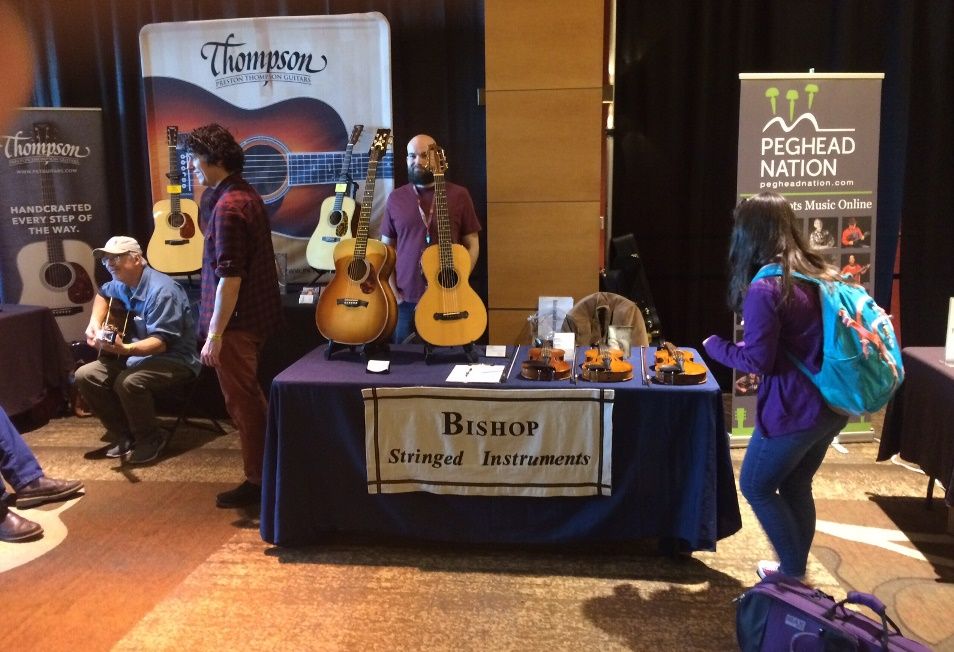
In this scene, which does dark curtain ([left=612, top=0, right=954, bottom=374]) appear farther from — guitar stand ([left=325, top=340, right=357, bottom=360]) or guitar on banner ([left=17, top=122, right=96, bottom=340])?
guitar on banner ([left=17, top=122, right=96, bottom=340])

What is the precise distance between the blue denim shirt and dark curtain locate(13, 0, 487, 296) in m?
1.41

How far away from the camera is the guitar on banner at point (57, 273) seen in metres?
4.68

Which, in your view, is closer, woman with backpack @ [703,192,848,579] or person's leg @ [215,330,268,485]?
woman with backpack @ [703,192,848,579]

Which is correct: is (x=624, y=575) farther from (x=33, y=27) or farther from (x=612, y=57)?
(x=33, y=27)

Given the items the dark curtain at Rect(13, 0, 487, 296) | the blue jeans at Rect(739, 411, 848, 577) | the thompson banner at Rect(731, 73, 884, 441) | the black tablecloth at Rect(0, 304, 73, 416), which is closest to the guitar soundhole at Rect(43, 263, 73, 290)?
the black tablecloth at Rect(0, 304, 73, 416)

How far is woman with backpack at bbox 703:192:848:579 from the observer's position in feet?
6.82

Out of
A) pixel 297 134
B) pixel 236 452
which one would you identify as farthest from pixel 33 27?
pixel 236 452

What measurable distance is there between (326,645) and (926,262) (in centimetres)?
406

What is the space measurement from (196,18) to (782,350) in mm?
4229

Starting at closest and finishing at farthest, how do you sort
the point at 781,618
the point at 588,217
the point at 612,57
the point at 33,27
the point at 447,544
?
the point at 781,618, the point at 447,544, the point at 588,217, the point at 612,57, the point at 33,27

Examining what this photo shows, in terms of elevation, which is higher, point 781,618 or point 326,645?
point 781,618

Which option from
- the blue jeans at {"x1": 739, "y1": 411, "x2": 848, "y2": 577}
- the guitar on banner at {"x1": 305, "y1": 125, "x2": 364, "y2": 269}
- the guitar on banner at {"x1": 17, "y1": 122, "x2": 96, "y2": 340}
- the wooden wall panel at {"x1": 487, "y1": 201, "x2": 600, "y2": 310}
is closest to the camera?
the blue jeans at {"x1": 739, "y1": 411, "x2": 848, "y2": 577}

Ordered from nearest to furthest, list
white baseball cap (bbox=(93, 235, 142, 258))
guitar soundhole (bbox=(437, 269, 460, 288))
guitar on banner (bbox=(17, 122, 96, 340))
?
guitar soundhole (bbox=(437, 269, 460, 288))
white baseball cap (bbox=(93, 235, 142, 258))
guitar on banner (bbox=(17, 122, 96, 340))

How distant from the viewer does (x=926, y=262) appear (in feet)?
15.1
